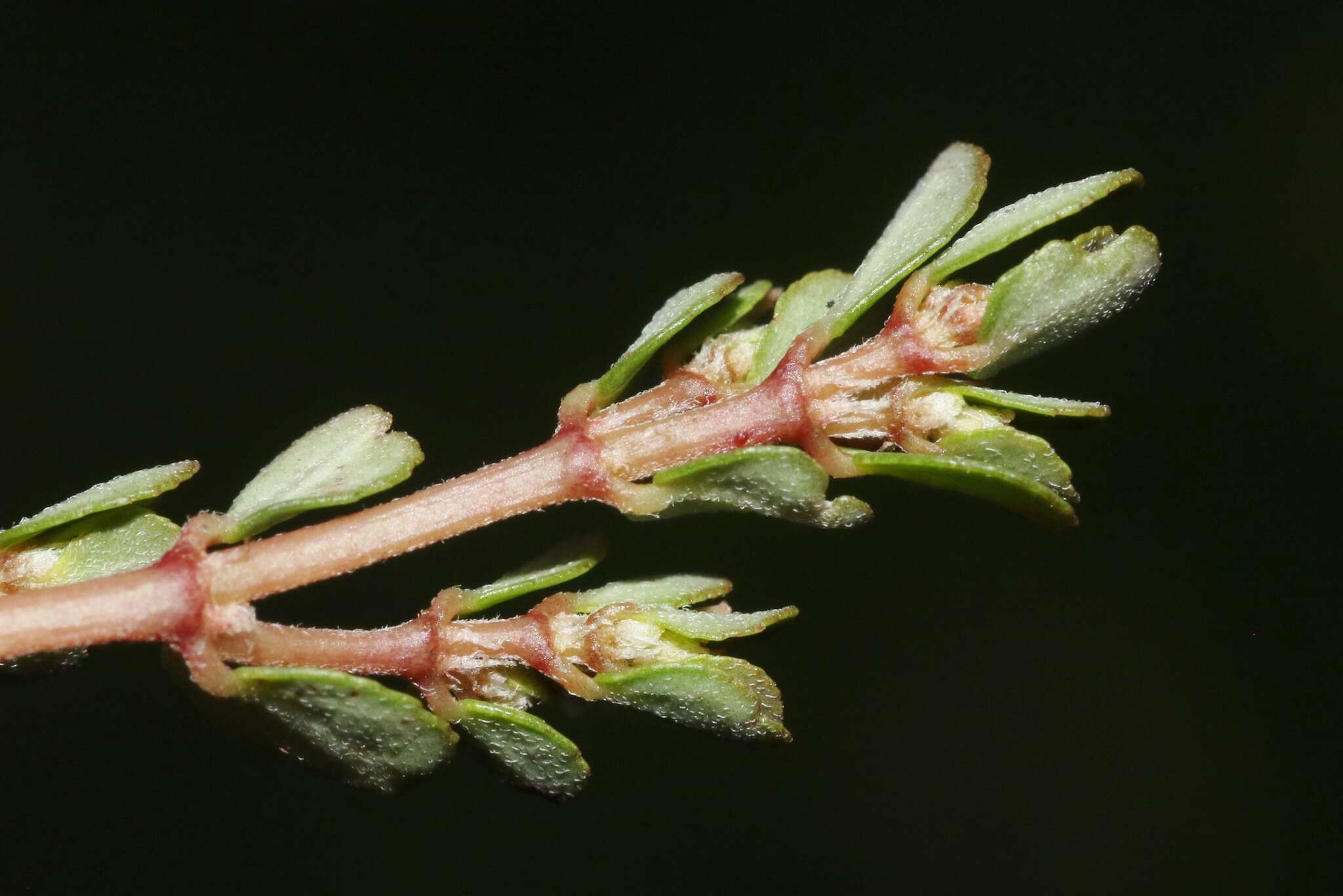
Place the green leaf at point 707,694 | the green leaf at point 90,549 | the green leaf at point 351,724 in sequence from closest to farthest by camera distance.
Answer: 1. the green leaf at point 351,724
2. the green leaf at point 707,694
3. the green leaf at point 90,549

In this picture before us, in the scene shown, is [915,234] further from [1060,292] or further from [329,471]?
[329,471]

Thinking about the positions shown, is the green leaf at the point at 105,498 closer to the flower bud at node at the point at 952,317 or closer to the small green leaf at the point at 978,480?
the small green leaf at the point at 978,480

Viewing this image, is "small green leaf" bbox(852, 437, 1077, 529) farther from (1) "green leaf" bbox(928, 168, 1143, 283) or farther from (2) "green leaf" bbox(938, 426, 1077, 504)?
(1) "green leaf" bbox(928, 168, 1143, 283)

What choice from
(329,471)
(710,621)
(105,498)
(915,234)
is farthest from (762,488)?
(105,498)

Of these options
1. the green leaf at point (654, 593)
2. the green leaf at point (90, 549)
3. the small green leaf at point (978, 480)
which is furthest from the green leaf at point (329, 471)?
the small green leaf at point (978, 480)

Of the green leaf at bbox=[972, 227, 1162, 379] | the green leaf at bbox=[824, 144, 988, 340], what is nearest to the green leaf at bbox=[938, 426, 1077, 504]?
the green leaf at bbox=[972, 227, 1162, 379]
